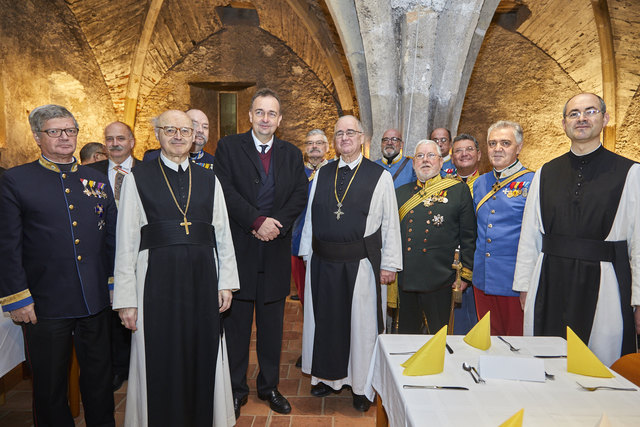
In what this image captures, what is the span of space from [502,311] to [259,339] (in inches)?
71.5

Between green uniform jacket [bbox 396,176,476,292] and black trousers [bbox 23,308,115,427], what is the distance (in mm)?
2140

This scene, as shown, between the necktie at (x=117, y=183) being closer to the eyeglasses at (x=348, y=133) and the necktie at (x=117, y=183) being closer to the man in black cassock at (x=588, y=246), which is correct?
the eyeglasses at (x=348, y=133)

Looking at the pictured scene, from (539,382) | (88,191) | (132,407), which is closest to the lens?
(539,382)

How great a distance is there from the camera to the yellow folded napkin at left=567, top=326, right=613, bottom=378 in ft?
5.16

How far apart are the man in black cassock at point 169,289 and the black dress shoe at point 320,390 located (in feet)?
2.96

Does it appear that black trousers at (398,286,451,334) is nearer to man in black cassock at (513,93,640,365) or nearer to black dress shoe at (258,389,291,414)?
man in black cassock at (513,93,640,365)

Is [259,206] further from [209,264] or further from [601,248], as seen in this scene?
[601,248]

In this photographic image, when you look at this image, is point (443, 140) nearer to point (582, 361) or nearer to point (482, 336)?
point (482, 336)

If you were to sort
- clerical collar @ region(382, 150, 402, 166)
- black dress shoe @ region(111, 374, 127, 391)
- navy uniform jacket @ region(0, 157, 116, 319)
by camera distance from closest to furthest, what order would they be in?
navy uniform jacket @ region(0, 157, 116, 319)
black dress shoe @ region(111, 374, 127, 391)
clerical collar @ region(382, 150, 402, 166)

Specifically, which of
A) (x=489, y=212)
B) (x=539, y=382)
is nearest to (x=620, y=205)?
(x=489, y=212)

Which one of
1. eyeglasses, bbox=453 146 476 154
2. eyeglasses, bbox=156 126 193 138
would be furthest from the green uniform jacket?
eyeglasses, bbox=156 126 193 138

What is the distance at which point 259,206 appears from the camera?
301 centimetres

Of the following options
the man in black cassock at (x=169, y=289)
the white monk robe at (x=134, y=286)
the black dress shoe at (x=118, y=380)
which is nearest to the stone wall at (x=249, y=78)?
the black dress shoe at (x=118, y=380)

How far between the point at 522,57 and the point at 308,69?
16.2 feet
